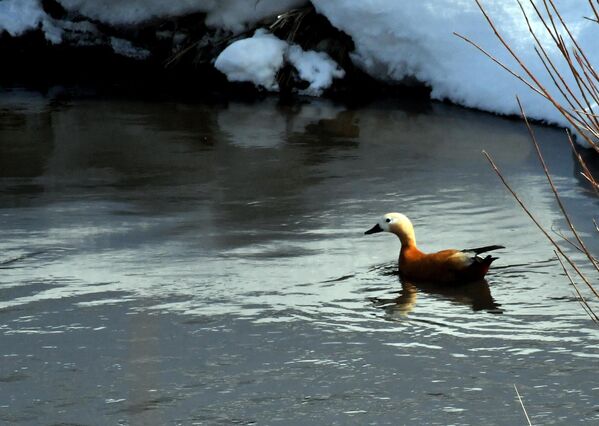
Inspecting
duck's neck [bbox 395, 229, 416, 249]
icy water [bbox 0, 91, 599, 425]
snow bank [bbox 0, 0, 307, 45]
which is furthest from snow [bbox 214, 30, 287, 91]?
duck's neck [bbox 395, 229, 416, 249]

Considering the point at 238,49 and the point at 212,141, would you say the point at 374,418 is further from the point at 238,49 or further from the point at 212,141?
the point at 238,49

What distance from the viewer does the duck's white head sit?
7.22 meters

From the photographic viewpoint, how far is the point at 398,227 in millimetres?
7293

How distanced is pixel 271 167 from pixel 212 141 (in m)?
1.22

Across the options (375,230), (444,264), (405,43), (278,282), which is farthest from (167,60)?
(444,264)

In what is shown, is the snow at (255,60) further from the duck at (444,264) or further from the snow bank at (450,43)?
the duck at (444,264)

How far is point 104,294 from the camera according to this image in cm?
671

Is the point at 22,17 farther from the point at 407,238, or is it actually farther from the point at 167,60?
the point at 407,238

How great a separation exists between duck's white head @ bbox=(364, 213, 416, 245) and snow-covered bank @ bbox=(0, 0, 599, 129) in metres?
4.22

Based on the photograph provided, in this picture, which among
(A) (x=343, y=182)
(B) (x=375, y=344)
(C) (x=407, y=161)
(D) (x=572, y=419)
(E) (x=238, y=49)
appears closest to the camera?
(D) (x=572, y=419)

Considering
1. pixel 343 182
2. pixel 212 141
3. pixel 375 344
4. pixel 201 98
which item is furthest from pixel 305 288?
pixel 201 98

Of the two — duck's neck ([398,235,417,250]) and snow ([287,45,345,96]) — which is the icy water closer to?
duck's neck ([398,235,417,250])

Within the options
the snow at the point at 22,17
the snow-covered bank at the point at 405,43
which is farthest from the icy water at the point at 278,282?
the snow at the point at 22,17

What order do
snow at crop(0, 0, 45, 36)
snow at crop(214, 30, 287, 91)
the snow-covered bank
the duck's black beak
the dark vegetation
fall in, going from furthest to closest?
snow at crop(0, 0, 45, 36), the dark vegetation, snow at crop(214, 30, 287, 91), the snow-covered bank, the duck's black beak
